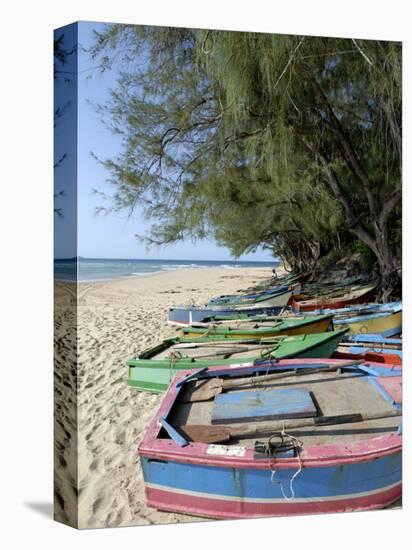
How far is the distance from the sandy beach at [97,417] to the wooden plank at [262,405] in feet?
1.64

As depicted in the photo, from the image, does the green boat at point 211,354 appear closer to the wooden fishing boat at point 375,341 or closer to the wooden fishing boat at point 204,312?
the wooden fishing boat at point 204,312

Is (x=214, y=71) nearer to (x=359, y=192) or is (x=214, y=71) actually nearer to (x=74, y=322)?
(x=359, y=192)

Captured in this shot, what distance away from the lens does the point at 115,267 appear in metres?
2.76

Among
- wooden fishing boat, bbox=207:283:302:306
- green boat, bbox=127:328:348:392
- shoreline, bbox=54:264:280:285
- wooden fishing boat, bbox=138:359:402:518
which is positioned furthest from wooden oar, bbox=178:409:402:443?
wooden fishing boat, bbox=207:283:302:306

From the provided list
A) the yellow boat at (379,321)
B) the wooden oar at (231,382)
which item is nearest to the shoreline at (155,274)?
the wooden oar at (231,382)

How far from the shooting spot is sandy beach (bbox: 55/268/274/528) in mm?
2557

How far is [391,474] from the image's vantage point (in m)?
2.73

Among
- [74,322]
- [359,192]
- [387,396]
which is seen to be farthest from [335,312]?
[74,322]

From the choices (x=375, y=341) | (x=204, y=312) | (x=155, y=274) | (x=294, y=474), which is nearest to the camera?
(x=294, y=474)

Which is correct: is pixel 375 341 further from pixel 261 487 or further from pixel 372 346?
pixel 261 487

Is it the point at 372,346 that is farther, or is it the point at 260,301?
the point at 260,301

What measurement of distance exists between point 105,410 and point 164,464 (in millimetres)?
532

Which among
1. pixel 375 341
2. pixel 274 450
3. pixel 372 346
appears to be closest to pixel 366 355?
pixel 372 346

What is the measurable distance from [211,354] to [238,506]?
Answer: 143 centimetres
